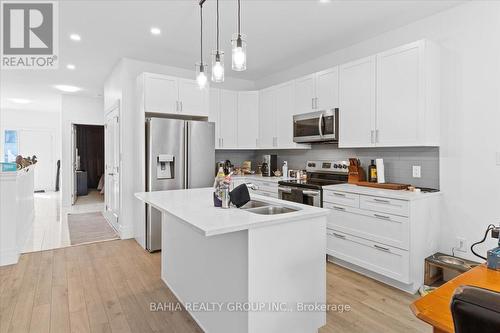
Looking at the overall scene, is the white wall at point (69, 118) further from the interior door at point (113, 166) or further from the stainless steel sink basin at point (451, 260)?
the stainless steel sink basin at point (451, 260)

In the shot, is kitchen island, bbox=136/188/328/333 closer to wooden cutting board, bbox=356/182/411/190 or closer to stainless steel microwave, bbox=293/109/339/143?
wooden cutting board, bbox=356/182/411/190

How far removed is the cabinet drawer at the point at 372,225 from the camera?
2654 millimetres

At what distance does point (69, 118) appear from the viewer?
23.2ft

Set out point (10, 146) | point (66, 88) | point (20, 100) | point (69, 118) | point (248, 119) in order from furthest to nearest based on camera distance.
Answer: point (10, 146) → point (20, 100) → point (69, 118) → point (66, 88) → point (248, 119)

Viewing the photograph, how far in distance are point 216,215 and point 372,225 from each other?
1919mm

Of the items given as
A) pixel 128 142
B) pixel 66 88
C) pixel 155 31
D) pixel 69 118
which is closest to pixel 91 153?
pixel 69 118

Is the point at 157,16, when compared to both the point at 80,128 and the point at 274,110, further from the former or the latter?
the point at 80,128

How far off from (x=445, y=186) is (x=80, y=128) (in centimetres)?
1055

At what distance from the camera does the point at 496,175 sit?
2.57 metres

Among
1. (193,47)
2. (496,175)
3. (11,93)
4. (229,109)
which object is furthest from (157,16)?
(11,93)

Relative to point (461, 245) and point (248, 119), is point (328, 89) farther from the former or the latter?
point (461, 245)

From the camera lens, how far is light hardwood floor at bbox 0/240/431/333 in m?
2.15

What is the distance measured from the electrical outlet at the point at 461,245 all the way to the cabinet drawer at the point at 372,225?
65 cm

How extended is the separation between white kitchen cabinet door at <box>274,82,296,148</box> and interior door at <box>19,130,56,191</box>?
8.76 m
